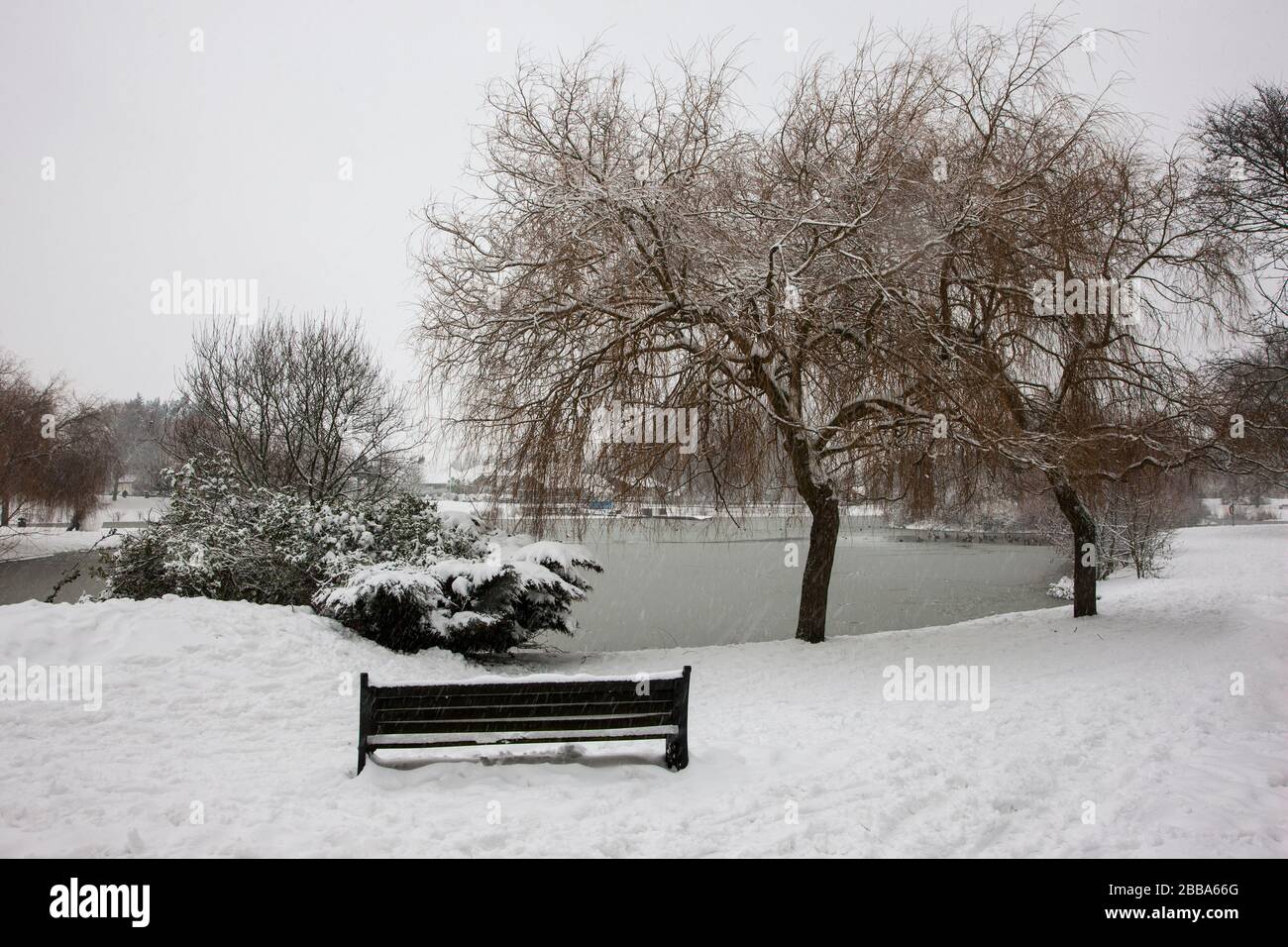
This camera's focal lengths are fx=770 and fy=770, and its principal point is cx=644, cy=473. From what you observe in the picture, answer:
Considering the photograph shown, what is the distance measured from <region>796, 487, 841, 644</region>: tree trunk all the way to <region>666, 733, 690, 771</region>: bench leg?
655 cm

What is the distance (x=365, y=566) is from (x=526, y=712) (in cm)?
716

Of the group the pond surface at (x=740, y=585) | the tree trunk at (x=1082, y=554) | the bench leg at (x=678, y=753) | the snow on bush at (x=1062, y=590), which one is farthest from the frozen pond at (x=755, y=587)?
the bench leg at (x=678, y=753)

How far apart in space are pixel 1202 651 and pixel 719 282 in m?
6.90

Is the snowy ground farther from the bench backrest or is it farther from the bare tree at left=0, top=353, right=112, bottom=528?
the bare tree at left=0, top=353, right=112, bottom=528

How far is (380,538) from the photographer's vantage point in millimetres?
12070

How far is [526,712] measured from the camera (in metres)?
4.89

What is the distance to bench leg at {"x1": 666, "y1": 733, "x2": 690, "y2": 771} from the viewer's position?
4969mm

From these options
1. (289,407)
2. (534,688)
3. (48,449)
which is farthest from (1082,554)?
(48,449)

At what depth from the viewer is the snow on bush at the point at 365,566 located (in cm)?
993

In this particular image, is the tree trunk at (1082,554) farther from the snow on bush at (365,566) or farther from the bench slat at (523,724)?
the bench slat at (523,724)

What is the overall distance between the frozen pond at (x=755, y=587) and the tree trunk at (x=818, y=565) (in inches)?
37.2

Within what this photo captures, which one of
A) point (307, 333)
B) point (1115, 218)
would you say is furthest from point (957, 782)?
point (307, 333)

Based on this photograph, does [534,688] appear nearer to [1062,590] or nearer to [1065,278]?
[1065,278]

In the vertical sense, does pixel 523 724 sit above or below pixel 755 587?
above
